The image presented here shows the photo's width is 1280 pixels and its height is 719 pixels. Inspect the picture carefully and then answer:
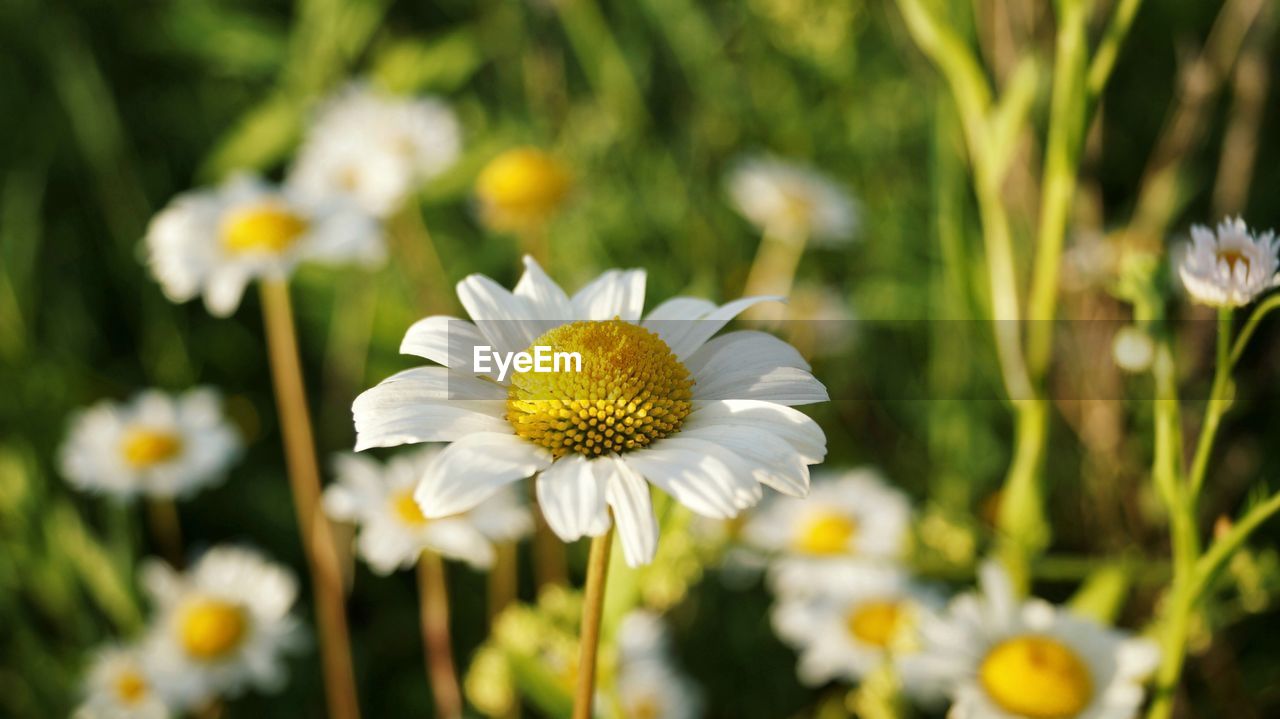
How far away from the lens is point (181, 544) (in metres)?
1.35

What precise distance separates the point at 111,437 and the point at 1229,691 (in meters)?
1.31

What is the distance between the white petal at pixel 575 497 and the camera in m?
0.39

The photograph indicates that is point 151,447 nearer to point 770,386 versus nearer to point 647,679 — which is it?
point 647,679

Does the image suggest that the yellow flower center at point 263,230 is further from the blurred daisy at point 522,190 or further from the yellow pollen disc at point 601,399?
the yellow pollen disc at point 601,399

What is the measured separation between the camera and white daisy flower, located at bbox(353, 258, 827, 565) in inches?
16.1

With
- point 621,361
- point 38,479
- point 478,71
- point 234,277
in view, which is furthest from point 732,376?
point 478,71

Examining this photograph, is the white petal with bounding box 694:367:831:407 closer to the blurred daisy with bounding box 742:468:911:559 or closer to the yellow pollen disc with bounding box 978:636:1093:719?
the yellow pollen disc with bounding box 978:636:1093:719

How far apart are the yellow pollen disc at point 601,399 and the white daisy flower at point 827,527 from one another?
1.81 ft

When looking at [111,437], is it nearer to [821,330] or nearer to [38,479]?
[38,479]

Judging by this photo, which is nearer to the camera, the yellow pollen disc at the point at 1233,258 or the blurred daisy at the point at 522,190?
the yellow pollen disc at the point at 1233,258

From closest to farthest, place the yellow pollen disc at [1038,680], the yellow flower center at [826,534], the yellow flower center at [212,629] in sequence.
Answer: the yellow pollen disc at [1038,680]
the yellow flower center at [212,629]
the yellow flower center at [826,534]

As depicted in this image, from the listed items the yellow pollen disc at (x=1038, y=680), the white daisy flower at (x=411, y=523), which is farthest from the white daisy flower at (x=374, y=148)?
the yellow pollen disc at (x=1038, y=680)

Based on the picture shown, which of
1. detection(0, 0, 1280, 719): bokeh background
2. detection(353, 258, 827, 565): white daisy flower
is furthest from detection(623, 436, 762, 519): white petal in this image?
detection(0, 0, 1280, 719): bokeh background

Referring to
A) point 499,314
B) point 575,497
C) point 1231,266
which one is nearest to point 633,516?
point 575,497
